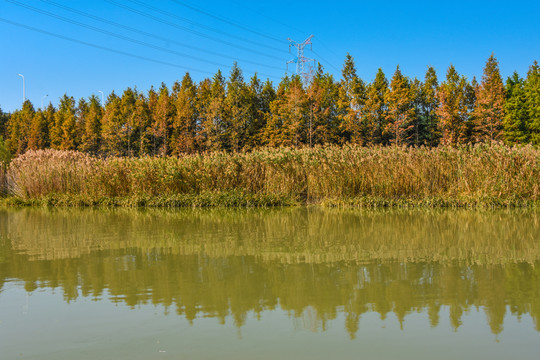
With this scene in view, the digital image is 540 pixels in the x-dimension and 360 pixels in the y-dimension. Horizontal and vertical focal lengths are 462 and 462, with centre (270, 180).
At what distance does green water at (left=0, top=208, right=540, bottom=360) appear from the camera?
119 inches

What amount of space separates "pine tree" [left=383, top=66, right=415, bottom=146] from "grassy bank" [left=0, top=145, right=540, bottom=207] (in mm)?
21356

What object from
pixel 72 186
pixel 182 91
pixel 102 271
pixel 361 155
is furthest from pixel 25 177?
pixel 182 91

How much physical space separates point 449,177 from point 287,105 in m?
21.6

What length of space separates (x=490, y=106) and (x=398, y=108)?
6.64 metres

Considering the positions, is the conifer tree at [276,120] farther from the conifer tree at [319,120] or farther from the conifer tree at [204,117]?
the conifer tree at [204,117]

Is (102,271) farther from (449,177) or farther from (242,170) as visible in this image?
(449,177)

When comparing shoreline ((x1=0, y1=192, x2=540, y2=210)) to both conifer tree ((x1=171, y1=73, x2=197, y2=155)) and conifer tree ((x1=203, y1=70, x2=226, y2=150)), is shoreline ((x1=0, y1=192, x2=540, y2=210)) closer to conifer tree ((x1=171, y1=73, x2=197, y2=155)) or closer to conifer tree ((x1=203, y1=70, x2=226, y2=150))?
conifer tree ((x1=203, y1=70, x2=226, y2=150))

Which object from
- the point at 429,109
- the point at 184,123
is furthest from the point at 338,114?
the point at 184,123

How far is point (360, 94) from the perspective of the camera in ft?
117

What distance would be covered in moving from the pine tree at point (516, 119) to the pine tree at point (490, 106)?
1.44 ft

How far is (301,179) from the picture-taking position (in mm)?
14242

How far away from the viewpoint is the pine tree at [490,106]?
33.8 metres

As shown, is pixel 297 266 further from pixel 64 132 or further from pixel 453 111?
pixel 64 132

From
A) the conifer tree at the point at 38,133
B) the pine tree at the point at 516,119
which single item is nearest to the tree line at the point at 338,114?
the pine tree at the point at 516,119
